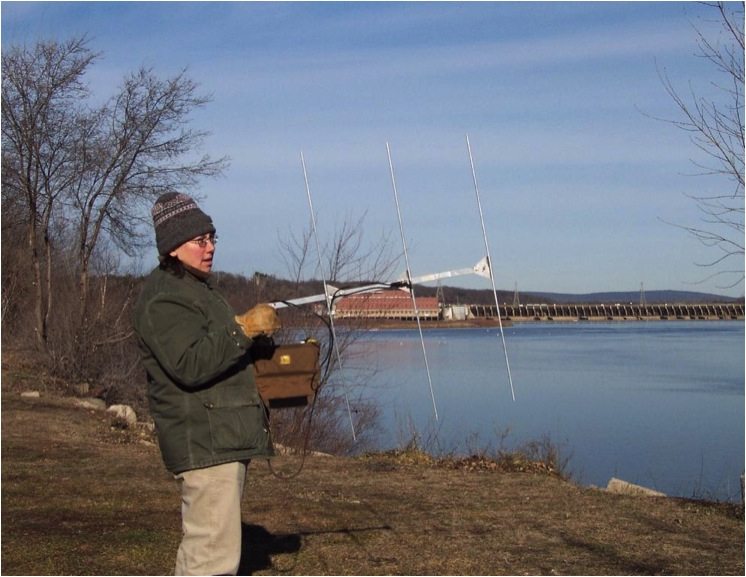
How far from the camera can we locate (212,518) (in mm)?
4551

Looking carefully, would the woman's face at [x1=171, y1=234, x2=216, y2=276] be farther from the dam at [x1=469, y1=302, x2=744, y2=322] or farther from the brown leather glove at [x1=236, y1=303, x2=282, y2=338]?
the dam at [x1=469, y1=302, x2=744, y2=322]

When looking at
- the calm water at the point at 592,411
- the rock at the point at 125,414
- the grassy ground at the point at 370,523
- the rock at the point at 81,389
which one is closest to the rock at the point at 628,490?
the grassy ground at the point at 370,523

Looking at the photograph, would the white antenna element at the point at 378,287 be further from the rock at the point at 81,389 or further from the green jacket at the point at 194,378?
the rock at the point at 81,389

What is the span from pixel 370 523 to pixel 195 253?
→ 4.09 m

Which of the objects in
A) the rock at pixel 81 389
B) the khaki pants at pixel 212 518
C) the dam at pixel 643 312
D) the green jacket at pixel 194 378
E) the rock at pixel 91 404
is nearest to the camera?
the green jacket at pixel 194 378

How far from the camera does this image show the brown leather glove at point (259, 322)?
4434mm

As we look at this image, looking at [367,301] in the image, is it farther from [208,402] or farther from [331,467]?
[208,402]

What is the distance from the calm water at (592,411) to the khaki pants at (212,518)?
8.24 meters

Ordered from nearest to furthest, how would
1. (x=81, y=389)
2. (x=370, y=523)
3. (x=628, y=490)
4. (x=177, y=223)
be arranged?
(x=177, y=223), (x=370, y=523), (x=628, y=490), (x=81, y=389)

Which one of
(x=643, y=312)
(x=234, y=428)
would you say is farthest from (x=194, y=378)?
(x=643, y=312)

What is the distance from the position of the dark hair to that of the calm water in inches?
336

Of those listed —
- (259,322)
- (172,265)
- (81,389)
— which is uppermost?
(172,265)

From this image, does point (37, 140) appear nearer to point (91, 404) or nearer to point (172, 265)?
point (91, 404)

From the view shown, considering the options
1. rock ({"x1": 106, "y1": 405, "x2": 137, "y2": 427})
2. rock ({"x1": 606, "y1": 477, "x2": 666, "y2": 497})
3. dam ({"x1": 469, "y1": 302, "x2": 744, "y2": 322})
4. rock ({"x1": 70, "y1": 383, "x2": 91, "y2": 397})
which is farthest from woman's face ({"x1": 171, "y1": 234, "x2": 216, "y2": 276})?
dam ({"x1": 469, "y1": 302, "x2": 744, "y2": 322})
